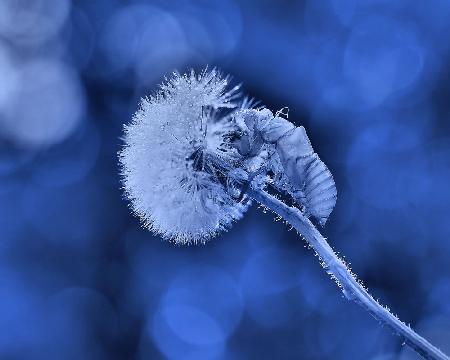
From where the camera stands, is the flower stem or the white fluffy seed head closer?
the flower stem

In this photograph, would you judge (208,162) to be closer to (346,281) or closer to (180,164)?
(180,164)

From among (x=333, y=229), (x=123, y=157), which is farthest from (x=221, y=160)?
(x=333, y=229)

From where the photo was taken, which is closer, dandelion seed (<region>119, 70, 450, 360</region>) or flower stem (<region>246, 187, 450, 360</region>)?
Answer: flower stem (<region>246, 187, 450, 360</region>)

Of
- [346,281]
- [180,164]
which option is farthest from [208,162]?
[346,281]

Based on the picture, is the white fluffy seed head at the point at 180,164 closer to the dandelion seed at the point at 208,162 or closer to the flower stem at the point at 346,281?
the dandelion seed at the point at 208,162

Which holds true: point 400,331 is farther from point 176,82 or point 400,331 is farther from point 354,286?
point 176,82

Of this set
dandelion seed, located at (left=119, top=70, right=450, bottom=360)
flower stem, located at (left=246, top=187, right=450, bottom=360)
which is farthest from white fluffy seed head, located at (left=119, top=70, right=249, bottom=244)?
flower stem, located at (left=246, top=187, right=450, bottom=360)

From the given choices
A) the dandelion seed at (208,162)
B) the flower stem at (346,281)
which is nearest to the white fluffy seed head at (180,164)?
the dandelion seed at (208,162)

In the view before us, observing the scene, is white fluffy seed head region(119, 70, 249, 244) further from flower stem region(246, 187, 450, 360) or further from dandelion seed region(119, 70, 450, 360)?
flower stem region(246, 187, 450, 360)
